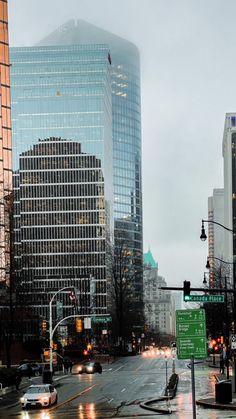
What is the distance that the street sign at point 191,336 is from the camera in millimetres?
19688

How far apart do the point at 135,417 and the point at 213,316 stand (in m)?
76.8

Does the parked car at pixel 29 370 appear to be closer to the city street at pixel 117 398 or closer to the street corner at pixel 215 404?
the city street at pixel 117 398

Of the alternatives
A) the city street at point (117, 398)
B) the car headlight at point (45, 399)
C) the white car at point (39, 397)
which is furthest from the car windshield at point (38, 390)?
the city street at point (117, 398)

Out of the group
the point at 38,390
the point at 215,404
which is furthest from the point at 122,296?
the point at 215,404

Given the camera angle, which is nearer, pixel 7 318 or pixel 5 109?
pixel 7 318

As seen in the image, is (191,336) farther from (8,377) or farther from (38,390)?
(8,377)

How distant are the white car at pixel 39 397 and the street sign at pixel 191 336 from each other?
2508 cm

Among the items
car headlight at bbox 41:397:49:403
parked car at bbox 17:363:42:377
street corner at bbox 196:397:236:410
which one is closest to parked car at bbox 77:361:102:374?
parked car at bbox 17:363:42:377

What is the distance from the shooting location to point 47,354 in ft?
242

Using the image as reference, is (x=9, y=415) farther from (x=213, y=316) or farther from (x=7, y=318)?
(x=213, y=316)

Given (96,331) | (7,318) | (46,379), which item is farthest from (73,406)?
(96,331)

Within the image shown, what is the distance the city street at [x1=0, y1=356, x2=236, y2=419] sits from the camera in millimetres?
36719

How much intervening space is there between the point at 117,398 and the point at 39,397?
602 centimetres

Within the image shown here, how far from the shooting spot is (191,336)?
779 inches
